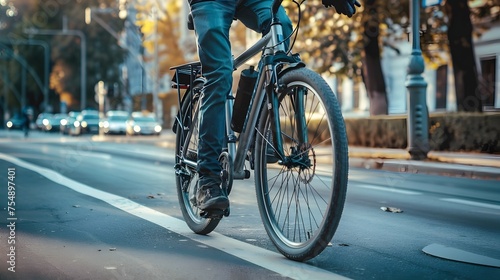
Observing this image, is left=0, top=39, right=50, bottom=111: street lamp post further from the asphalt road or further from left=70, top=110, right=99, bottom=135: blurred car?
the asphalt road

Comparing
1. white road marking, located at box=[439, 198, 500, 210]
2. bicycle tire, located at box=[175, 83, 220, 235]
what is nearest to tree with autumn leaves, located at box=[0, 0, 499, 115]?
white road marking, located at box=[439, 198, 500, 210]

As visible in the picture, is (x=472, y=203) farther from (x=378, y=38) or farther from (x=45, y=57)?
(x=45, y=57)

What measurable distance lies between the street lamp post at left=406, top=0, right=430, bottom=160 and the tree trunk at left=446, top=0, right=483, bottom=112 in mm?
5506

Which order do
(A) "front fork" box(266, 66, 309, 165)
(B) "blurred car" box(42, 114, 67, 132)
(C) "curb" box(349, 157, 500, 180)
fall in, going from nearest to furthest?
(A) "front fork" box(266, 66, 309, 165), (C) "curb" box(349, 157, 500, 180), (B) "blurred car" box(42, 114, 67, 132)

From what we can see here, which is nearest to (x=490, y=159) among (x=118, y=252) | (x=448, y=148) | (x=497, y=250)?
(x=448, y=148)

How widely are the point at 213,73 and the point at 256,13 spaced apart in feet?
1.44

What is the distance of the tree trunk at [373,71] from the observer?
966 inches

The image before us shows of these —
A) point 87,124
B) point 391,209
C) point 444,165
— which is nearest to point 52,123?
point 87,124

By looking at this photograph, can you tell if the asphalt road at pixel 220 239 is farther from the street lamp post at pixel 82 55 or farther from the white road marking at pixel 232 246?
the street lamp post at pixel 82 55

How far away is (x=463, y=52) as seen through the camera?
22.0 meters

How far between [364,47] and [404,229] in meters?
19.4

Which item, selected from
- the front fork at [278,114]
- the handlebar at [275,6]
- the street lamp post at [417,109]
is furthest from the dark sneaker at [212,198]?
the street lamp post at [417,109]

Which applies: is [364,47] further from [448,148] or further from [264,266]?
[264,266]

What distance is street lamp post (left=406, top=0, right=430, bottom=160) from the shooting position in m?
16.5
